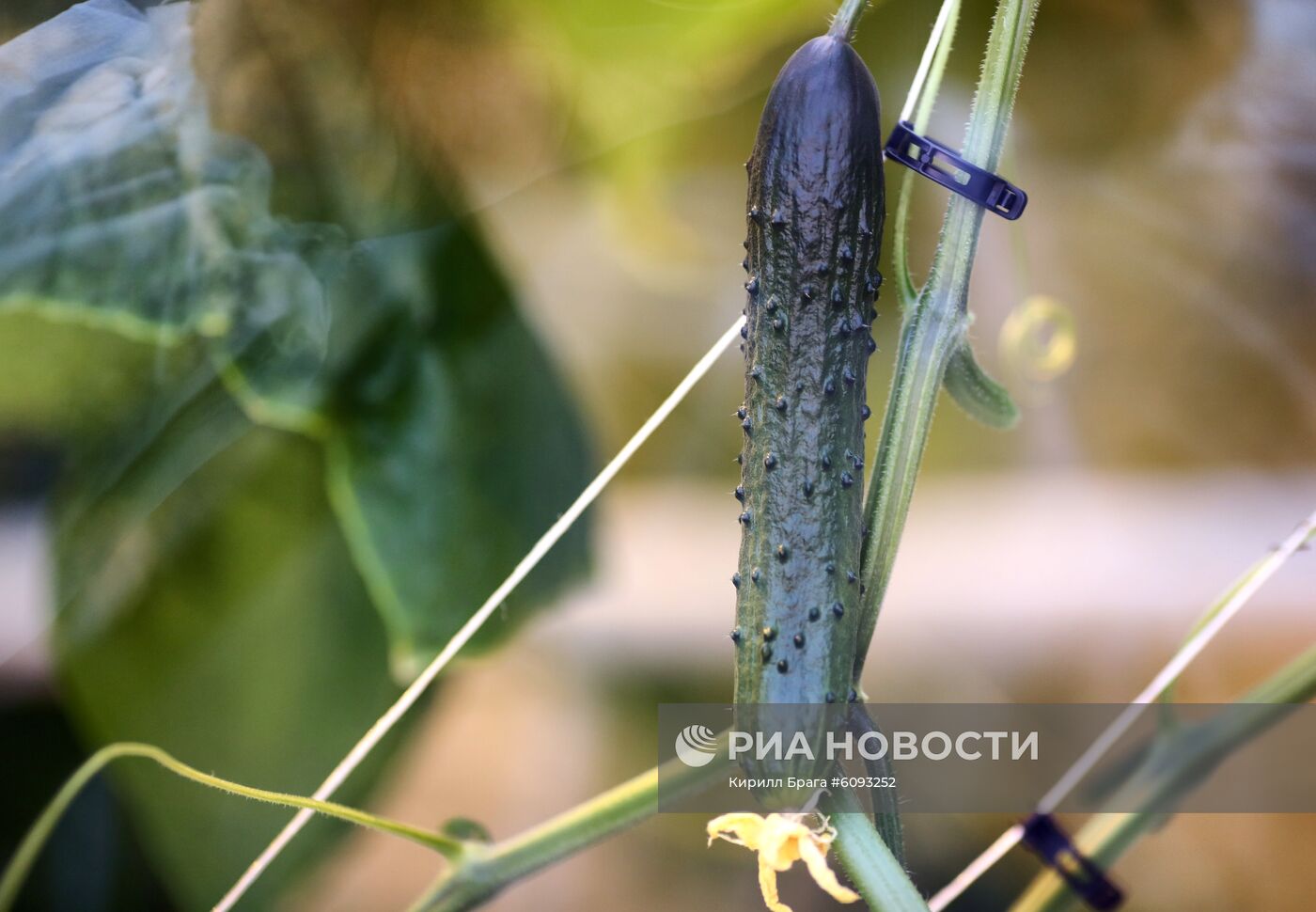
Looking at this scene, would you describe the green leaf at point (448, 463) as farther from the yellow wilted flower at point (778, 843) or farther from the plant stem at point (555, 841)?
the yellow wilted flower at point (778, 843)

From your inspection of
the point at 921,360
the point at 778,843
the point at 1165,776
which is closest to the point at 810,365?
the point at 921,360

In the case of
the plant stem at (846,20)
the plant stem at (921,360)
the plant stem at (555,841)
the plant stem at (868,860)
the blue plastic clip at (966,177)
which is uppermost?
the plant stem at (846,20)

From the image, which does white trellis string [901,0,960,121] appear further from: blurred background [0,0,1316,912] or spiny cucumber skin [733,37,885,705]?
blurred background [0,0,1316,912]

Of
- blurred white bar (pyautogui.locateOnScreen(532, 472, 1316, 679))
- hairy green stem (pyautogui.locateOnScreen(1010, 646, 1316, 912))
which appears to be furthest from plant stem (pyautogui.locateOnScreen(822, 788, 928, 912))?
blurred white bar (pyautogui.locateOnScreen(532, 472, 1316, 679))

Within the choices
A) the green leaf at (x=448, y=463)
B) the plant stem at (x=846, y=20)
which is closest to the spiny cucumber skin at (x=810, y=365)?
the plant stem at (x=846, y=20)

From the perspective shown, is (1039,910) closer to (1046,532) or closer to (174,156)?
(1046,532)

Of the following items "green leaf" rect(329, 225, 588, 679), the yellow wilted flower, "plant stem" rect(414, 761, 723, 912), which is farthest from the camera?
"green leaf" rect(329, 225, 588, 679)

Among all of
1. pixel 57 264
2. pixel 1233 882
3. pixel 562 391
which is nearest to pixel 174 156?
pixel 57 264
